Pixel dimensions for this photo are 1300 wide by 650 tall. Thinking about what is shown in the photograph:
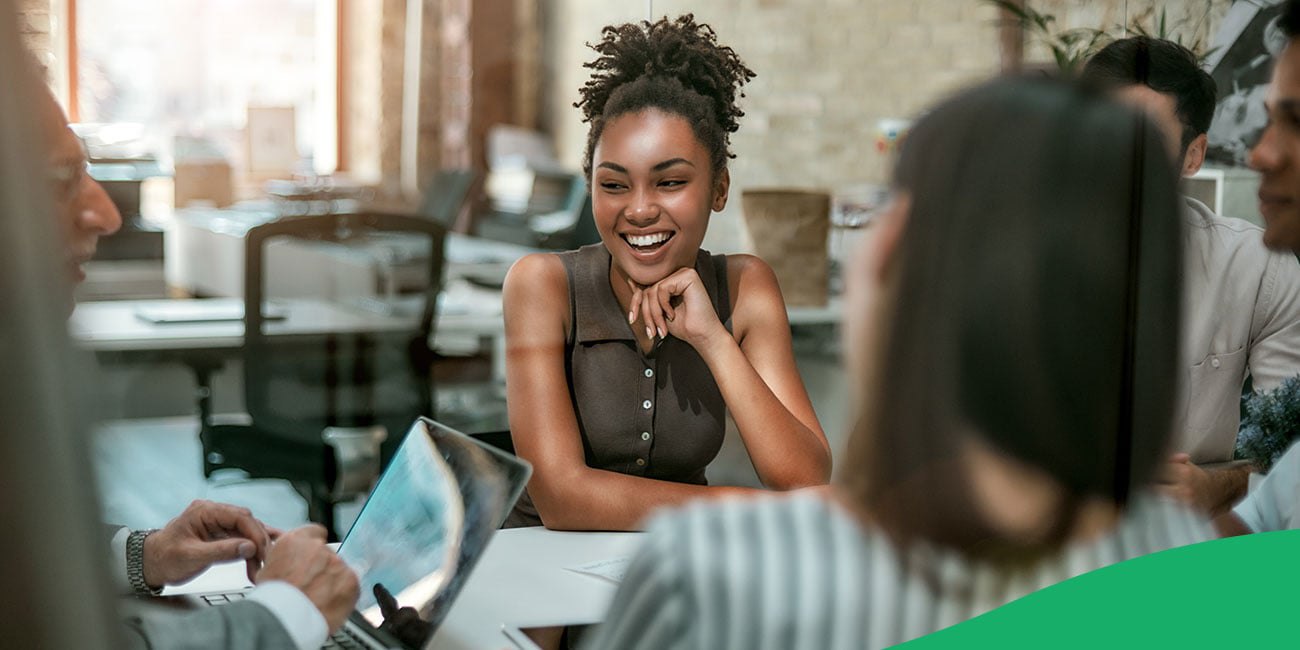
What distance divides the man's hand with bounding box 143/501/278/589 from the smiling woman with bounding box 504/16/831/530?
33 cm

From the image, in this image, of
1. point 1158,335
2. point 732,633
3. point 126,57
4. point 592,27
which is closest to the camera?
point 732,633

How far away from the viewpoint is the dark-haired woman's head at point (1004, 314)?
1206 millimetres

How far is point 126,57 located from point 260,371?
460mm

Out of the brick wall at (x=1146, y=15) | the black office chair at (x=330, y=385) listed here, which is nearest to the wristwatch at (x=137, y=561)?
the black office chair at (x=330, y=385)

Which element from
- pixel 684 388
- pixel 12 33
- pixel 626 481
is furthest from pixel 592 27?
pixel 12 33

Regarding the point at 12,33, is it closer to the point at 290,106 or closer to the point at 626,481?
the point at 290,106

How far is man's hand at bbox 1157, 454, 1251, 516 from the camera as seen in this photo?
6.27 ft

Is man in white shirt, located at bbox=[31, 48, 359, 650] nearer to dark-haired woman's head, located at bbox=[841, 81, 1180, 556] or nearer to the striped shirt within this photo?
the striped shirt

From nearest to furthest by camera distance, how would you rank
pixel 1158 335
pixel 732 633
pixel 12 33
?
1. pixel 12 33
2. pixel 732 633
3. pixel 1158 335

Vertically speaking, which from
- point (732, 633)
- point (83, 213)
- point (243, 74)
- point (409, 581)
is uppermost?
point (243, 74)

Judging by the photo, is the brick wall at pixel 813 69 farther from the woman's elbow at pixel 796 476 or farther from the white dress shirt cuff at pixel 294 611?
the white dress shirt cuff at pixel 294 611

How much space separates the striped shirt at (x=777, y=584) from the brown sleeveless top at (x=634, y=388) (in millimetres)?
507

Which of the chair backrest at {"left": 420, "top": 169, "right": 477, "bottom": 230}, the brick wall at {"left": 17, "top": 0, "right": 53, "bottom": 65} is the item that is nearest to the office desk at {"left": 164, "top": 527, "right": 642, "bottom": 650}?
the chair backrest at {"left": 420, "top": 169, "right": 477, "bottom": 230}

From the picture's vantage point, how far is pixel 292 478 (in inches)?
67.8
